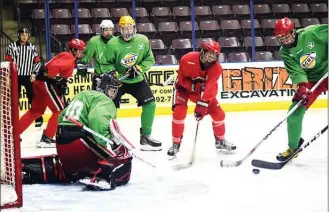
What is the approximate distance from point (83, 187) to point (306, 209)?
1205mm

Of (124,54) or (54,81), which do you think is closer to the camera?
(54,81)

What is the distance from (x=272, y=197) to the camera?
2.79m

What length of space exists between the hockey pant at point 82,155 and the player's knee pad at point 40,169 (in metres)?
0.11

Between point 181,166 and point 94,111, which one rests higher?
point 94,111

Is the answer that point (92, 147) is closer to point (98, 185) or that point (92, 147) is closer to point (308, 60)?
point (98, 185)

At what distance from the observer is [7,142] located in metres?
2.71

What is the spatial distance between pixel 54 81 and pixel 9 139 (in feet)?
5.61

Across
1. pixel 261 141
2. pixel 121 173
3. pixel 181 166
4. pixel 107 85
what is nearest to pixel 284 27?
pixel 261 141

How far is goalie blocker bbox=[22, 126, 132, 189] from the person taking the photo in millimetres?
3000

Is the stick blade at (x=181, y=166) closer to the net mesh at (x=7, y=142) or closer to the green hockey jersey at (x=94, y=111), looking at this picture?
the green hockey jersey at (x=94, y=111)

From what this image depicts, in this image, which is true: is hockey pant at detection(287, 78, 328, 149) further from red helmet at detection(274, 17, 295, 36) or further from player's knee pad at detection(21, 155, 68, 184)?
player's knee pad at detection(21, 155, 68, 184)

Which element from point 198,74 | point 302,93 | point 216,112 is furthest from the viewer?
point 216,112

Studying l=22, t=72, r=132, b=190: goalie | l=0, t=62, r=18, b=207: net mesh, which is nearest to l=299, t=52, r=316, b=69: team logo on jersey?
l=22, t=72, r=132, b=190: goalie

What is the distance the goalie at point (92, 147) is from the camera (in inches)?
115
